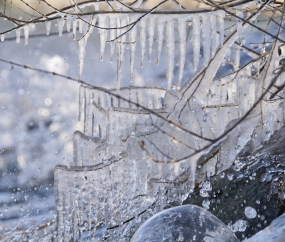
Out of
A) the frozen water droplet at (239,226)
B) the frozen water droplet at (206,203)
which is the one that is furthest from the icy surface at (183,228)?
the frozen water droplet at (206,203)

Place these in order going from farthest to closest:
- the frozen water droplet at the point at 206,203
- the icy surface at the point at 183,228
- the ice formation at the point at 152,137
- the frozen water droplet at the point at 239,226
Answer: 1. the ice formation at the point at 152,137
2. the frozen water droplet at the point at 206,203
3. the frozen water droplet at the point at 239,226
4. the icy surface at the point at 183,228

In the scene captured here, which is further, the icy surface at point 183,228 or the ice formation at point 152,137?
the ice formation at point 152,137

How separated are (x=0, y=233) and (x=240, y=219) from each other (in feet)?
8.61

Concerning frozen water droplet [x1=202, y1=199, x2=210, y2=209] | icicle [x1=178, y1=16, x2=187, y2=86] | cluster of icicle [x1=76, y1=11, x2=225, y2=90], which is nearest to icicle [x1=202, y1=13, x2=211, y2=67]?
cluster of icicle [x1=76, y1=11, x2=225, y2=90]

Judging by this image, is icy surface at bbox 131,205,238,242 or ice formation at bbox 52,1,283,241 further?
ice formation at bbox 52,1,283,241

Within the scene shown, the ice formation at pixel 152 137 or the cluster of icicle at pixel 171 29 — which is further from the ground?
the cluster of icicle at pixel 171 29

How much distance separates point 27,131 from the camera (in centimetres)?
407

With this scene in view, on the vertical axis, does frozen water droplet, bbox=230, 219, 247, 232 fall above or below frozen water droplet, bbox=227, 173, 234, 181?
below

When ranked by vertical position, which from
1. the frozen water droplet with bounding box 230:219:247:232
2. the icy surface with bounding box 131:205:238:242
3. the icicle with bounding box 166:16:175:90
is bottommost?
the frozen water droplet with bounding box 230:219:247:232

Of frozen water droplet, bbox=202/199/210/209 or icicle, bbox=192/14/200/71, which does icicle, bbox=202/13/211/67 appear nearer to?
icicle, bbox=192/14/200/71

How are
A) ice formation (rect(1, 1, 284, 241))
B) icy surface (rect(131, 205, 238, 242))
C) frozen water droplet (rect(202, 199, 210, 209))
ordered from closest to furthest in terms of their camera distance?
icy surface (rect(131, 205, 238, 242)), frozen water droplet (rect(202, 199, 210, 209)), ice formation (rect(1, 1, 284, 241))

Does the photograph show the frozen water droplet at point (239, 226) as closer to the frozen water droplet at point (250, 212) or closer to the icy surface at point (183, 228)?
the frozen water droplet at point (250, 212)

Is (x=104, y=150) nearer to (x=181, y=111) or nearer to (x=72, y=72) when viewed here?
(x=181, y=111)

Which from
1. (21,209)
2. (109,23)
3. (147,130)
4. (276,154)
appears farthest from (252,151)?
(21,209)
